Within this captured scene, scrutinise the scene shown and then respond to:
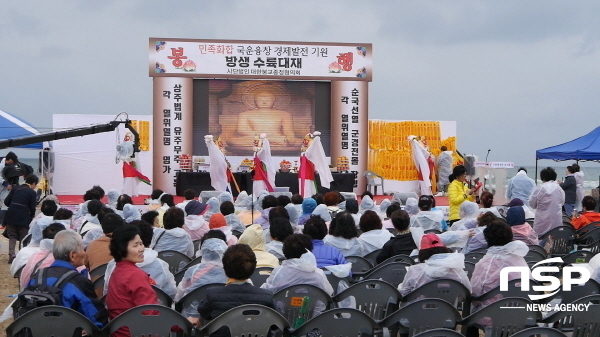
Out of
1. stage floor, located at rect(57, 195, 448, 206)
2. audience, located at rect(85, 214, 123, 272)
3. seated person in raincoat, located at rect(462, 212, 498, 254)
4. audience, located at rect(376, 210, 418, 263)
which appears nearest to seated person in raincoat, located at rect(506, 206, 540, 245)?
seated person in raincoat, located at rect(462, 212, 498, 254)

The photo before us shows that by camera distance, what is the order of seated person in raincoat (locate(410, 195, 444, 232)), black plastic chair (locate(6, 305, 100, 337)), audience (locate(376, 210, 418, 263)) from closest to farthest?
black plastic chair (locate(6, 305, 100, 337)), audience (locate(376, 210, 418, 263)), seated person in raincoat (locate(410, 195, 444, 232))

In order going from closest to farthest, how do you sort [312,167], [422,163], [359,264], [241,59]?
[359,264] < [312,167] < [241,59] < [422,163]

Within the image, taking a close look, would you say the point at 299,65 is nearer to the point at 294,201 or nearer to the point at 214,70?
the point at 214,70

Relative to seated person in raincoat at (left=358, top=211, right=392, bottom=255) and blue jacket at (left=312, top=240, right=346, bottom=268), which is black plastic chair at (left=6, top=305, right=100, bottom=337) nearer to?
blue jacket at (left=312, top=240, right=346, bottom=268)

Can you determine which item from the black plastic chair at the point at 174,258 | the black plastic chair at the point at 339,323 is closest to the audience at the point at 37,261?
the black plastic chair at the point at 174,258

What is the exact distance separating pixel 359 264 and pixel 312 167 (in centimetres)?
975

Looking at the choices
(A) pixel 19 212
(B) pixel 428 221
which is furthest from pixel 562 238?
(A) pixel 19 212

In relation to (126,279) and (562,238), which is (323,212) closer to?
(562,238)

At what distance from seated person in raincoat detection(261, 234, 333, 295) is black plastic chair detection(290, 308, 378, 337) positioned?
0.81m

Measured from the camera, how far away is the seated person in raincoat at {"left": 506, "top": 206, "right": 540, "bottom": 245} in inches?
243

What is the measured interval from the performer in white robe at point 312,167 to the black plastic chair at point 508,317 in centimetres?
1121

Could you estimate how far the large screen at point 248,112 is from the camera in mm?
16312

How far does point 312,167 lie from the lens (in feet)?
48.9

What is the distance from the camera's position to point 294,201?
8.90 meters
